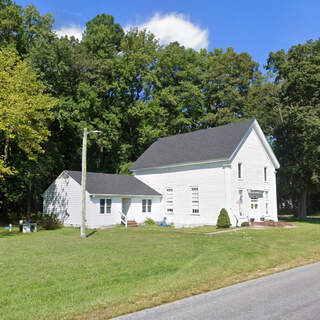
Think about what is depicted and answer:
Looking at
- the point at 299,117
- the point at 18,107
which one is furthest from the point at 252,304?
the point at 299,117

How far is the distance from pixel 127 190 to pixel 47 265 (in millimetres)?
19262

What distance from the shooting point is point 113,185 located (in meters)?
30.0

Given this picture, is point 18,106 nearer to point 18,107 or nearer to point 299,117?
point 18,107

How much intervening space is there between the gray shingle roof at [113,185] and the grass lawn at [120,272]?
12528mm

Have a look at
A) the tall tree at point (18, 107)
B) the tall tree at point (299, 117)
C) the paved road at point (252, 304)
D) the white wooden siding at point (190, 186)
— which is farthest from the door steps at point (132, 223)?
the paved road at point (252, 304)

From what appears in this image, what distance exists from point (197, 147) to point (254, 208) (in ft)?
24.5

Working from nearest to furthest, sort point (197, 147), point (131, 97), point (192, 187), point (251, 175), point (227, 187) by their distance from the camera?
point (227, 187)
point (251, 175)
point (192, 187)
point (197, 147)
point (131, 97)

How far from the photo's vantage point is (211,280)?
9195 millimetres

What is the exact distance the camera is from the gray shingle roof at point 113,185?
28173 millimetres

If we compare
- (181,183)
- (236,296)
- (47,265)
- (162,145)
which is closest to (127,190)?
(181,183)

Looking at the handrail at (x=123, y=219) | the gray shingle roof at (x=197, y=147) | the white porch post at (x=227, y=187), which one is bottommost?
the handrail at (x=123, y=219)

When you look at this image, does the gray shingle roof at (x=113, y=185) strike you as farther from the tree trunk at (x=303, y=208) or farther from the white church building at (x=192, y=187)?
the tree trunk at (x=303, y=208)

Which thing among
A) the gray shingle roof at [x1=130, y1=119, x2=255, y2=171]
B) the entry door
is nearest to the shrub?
the gray shingle roof at [x1=130, y1=119, x2=255, y2=171]

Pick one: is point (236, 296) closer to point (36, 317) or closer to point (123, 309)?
point (123, 309)
